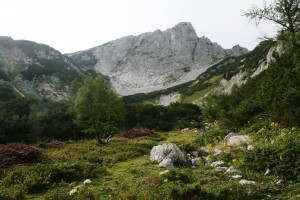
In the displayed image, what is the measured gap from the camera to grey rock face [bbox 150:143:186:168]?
18.8 meters

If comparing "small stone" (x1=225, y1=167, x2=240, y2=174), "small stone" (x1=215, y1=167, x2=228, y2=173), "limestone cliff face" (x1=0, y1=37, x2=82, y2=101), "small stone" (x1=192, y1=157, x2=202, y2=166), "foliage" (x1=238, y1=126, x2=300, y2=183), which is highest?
"limestone cliff face" (x1=0, y1=37, x2=82, y2=101)

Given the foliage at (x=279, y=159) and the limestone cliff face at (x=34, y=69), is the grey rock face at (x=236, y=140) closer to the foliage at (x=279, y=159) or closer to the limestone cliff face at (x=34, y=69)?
the foliage at (x=279, y=159)

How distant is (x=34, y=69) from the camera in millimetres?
151625

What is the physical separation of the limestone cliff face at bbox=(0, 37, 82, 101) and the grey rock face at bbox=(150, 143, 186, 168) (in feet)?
366

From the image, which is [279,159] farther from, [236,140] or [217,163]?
[236,140]

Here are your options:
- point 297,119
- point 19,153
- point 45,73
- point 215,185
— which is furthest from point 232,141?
point 45,73

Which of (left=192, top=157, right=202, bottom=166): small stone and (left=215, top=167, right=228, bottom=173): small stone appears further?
(left=192, top=157, right=202, bottom=166): small stone

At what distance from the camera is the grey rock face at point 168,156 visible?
61.5 feet

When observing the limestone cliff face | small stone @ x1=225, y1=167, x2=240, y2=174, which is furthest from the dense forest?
the limestone cliff face

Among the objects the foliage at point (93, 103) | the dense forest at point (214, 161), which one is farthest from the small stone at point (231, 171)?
the foliage at point (93, 103)

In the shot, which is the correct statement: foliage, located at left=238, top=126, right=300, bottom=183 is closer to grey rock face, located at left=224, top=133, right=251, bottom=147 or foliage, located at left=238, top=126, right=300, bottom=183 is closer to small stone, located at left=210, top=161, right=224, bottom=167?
small stone, located at left=210, top=161, right=224, bottom=167

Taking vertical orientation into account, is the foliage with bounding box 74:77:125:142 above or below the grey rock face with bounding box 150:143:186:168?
above

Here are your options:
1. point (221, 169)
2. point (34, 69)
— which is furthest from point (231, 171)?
point (34, 69)

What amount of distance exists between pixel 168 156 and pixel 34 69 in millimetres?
143557
